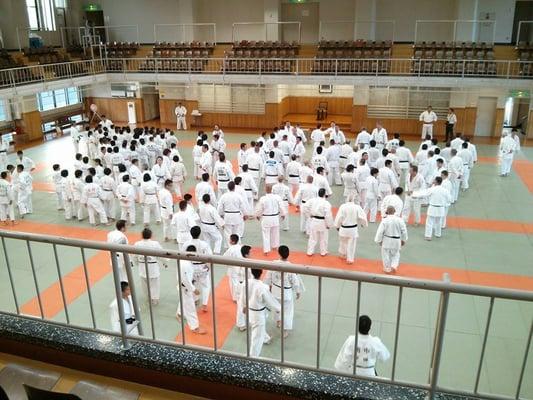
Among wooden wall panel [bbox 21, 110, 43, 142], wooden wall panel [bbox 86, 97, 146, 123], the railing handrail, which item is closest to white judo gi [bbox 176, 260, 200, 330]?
the railing handrail

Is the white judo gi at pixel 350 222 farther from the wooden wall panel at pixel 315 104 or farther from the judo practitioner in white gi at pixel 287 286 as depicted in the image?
the wooden wall panel at pixel 315 104

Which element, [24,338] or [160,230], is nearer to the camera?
[24,338]

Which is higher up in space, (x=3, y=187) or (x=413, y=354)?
(x=3, y=187)

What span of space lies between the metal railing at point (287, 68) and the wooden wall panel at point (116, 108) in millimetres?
Answer: 2081

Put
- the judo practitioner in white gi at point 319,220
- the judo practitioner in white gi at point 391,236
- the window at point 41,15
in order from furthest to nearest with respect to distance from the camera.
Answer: the window at point 41,15 → the judo practitioner in white gi at point 319,220 → the judo practitioner in white gi at point 391,236

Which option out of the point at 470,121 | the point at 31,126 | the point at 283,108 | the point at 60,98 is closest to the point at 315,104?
the point at 283,108

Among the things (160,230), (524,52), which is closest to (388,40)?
(524,52)

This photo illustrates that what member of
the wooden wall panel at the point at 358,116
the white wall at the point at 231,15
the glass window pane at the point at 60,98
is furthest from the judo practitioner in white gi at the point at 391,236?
the glass window pane at the point at 60,98

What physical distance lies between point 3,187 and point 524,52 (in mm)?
20653

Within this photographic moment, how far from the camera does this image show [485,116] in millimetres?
21297

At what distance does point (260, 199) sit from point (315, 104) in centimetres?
1673

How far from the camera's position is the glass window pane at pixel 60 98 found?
25152 mm

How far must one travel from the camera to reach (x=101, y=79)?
22562 millimetres

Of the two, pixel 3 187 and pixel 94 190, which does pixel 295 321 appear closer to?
pixel 94 190
